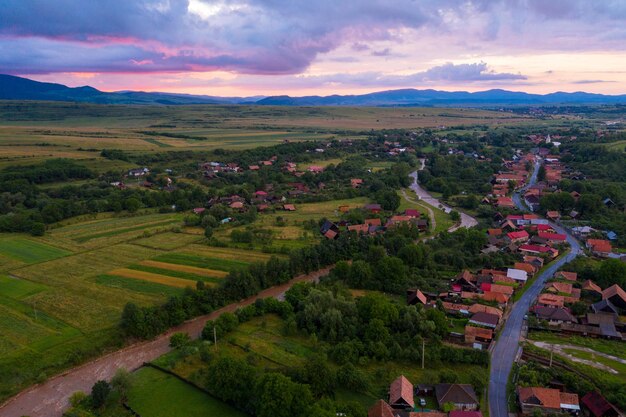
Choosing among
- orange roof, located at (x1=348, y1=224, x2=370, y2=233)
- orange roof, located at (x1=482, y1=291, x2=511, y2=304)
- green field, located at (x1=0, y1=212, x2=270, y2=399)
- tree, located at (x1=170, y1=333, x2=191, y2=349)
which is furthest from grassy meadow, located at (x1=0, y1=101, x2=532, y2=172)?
orange roof, located at (x1=482, y1=291, x2=511, y2=304)

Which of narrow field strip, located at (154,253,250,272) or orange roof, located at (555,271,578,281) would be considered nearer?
orange roof, located at (555,271,578,281)

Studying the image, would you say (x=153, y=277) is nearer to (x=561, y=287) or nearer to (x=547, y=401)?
(x=547, y=401)

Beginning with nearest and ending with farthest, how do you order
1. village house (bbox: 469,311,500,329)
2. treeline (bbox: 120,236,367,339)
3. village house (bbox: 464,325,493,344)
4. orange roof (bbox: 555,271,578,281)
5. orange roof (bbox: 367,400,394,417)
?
orange roof (bbox: 367,400,394,417), village house (bbox: 464,325,493,344), treeline (bbox: 120,236,367,339), village house (bbox: 469,311,500,329), orange roof (bbox: 555,271,578,281)

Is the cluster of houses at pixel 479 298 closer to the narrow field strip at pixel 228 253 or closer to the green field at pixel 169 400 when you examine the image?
the narrow field strip at pixel 228 253

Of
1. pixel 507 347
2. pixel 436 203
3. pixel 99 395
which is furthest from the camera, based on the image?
pixel 436 203

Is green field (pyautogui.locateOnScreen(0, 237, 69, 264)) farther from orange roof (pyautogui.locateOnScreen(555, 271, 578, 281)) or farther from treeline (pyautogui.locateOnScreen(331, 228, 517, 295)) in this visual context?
orange roof (pyautogui.locateOnScreen(555, 271, 578, 281))

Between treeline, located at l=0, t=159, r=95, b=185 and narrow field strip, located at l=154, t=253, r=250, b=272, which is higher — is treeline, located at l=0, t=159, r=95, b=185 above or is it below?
above

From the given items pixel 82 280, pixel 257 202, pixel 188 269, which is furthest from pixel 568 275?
pixel 82 280

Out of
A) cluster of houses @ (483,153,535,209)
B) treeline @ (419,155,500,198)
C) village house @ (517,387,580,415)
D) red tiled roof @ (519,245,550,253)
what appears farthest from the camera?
treeline @ (419,155,500,198)
